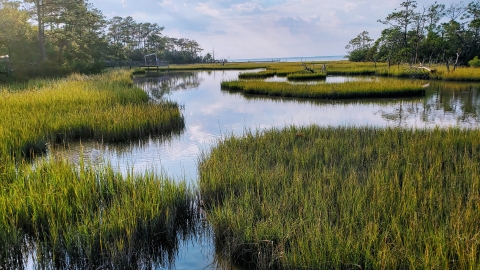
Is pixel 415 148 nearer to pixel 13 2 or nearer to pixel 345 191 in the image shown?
pixel 345 191

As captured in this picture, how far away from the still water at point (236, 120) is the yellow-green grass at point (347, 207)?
583 millimetres

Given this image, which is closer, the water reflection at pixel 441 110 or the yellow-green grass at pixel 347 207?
the yellow-green grass at pixel 347 207

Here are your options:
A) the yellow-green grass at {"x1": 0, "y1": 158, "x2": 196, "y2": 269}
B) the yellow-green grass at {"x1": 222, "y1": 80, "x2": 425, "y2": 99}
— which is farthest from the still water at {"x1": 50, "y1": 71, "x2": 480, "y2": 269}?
the yellow-green grass at {"x1": 222, "y1": 80, "x2": 425, "y2": 99}

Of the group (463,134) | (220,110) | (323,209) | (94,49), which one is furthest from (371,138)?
(94,49)

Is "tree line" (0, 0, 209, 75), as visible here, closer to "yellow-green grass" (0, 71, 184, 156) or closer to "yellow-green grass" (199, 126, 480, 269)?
"yellow-green grass" (0, 71, 184, 156)

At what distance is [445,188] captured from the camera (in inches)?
183

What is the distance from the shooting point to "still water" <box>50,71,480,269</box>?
273 inches

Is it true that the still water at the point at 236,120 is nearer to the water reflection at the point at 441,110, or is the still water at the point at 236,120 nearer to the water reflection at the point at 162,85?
the water reflection at the point at 441,110

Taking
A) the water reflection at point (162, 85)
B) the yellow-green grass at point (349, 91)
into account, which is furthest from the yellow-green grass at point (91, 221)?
the water reflection at point (162, 85)

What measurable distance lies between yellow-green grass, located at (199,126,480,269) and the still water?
23.0 inches

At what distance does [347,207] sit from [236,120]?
8.91m

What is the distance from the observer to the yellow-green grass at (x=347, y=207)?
3.17 m

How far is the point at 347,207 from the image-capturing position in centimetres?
418

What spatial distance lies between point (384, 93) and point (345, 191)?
14.4m
